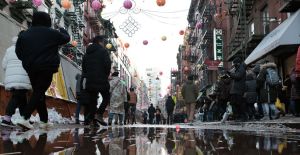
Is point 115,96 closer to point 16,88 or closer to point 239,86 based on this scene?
point 239,86

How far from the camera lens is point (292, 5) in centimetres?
1844

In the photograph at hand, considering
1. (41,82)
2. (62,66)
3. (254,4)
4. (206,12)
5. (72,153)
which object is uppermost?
(206,12)

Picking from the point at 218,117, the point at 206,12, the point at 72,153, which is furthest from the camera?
the point at 206,12

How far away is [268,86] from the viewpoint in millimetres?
12227

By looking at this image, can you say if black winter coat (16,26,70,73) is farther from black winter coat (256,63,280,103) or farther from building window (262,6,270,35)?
building window (262,6,270,35)

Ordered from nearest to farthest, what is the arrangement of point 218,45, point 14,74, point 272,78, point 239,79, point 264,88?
1. point 14,74
2. point 239,79
3. point 272,78
4. point 264,88
5. point 218,45

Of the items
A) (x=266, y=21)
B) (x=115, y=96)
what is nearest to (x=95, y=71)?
(x=115, y=96)

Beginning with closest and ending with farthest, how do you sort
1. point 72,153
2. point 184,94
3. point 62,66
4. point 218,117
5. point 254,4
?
point 72,153, point 184,94, point 218,117, point 62,66, point 254,4

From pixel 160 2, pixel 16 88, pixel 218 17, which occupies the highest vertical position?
pixel 218 17

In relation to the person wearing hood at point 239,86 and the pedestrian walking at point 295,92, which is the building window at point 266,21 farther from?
the person wearing hood at point 239,86

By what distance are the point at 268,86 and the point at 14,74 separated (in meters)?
6.87

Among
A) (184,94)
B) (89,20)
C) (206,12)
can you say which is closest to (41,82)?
(184,94)

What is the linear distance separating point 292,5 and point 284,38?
175 centimetres

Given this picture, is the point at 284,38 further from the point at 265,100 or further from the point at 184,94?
the point at 265,100
